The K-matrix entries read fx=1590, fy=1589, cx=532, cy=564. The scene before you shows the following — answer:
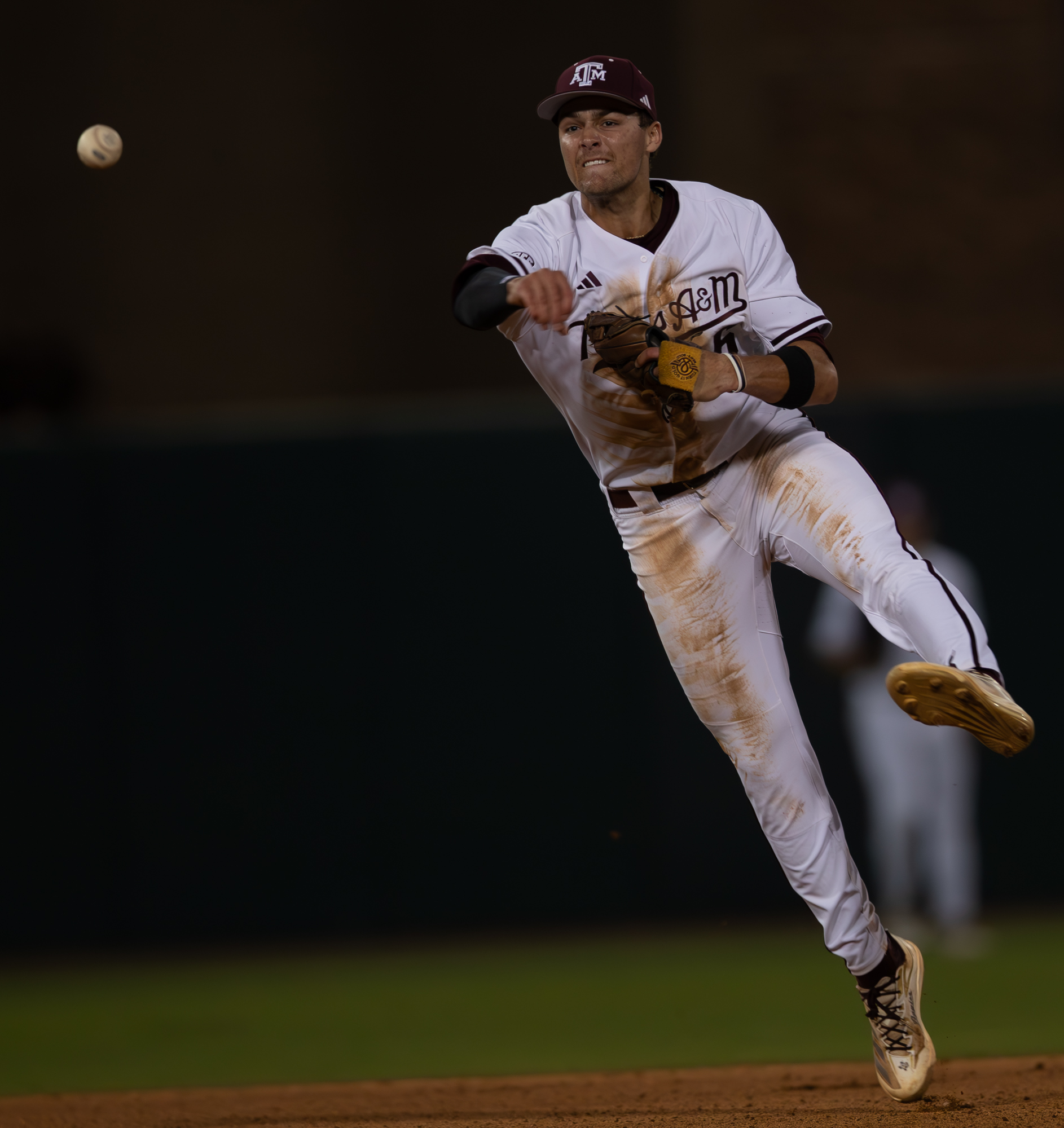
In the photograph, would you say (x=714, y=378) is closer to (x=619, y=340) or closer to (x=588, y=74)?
(x=619, y=340)

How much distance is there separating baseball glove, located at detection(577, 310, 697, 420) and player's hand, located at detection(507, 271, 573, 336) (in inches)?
11.1

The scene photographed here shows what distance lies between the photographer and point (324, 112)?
11383 mm

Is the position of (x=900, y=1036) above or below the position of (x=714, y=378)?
below

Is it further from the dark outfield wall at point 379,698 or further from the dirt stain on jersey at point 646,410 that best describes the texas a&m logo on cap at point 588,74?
the dark outfield wall at point 379,698

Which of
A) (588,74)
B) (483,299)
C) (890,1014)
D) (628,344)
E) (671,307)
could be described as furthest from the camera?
(890,1014)

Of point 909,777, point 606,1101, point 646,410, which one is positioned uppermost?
point 646,410

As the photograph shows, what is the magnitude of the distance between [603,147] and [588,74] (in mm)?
183

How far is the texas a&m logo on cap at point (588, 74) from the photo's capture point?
4016 millimetres

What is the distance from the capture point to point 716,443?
4.26 meters

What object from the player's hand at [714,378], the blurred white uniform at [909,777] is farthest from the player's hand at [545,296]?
the blurred white uniform at [909,777]

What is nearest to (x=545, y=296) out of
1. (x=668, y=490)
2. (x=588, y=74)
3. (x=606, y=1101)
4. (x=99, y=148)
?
(x=588, y=74)

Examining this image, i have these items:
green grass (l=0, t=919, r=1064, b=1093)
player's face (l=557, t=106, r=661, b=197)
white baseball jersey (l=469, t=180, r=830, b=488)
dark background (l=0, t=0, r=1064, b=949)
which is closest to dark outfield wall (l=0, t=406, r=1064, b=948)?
dark background (l=0, t=0, r=1064, b=949)

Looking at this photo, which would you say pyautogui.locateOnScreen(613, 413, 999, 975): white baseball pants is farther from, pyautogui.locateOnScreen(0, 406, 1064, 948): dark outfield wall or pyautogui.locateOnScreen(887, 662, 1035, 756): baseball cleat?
pyautogui.locateOnScreen(0, 406, 1064, 948): dark outfield wall

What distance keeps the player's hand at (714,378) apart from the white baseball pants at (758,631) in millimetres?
426
